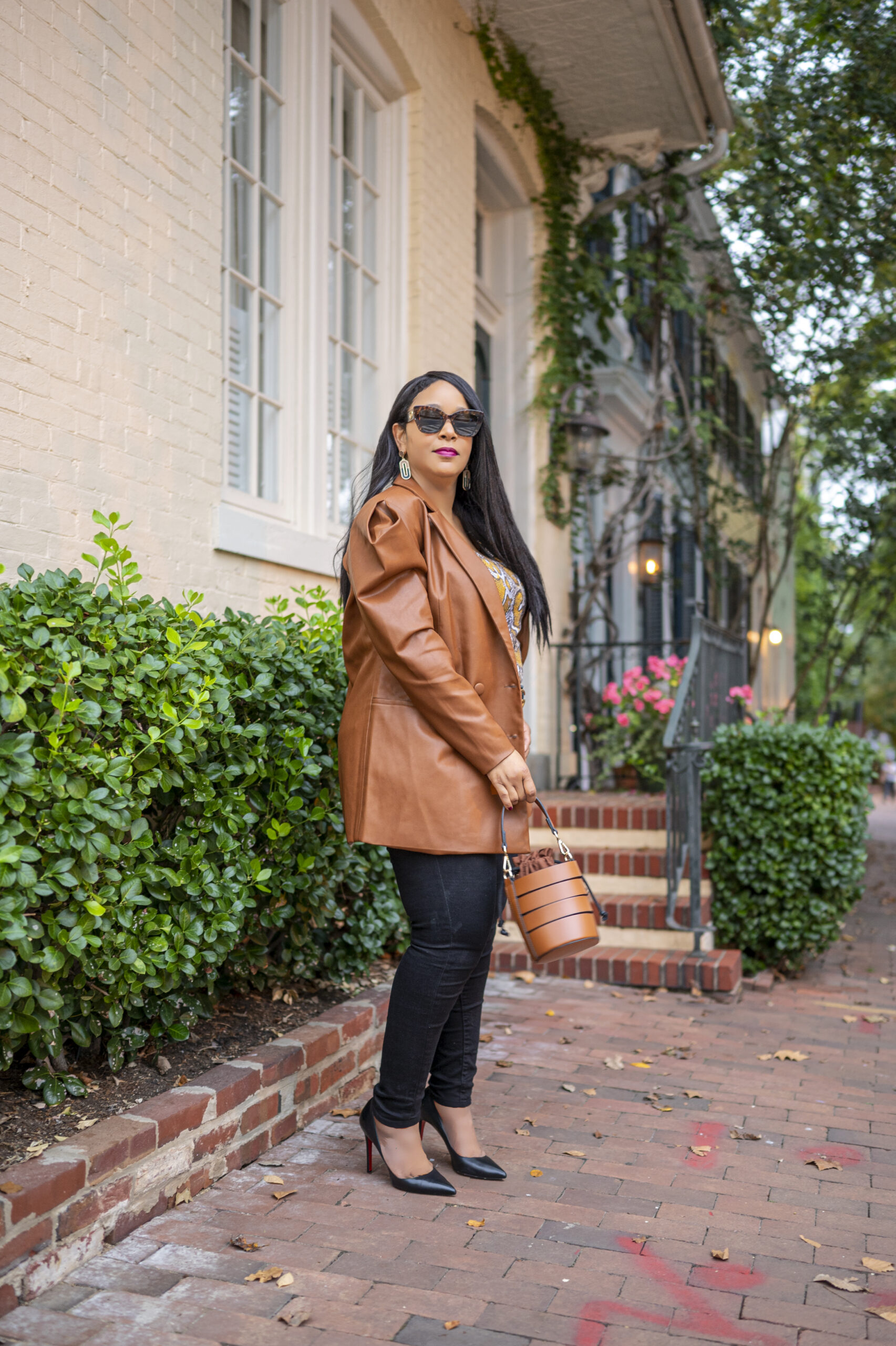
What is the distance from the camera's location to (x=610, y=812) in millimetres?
5648

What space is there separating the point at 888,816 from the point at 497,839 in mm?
22169

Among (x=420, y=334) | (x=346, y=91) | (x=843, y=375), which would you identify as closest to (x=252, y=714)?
(x=420, y=334)

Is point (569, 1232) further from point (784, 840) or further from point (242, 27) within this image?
point (242, 27)

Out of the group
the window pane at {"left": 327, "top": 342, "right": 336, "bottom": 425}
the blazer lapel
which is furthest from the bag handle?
the window pane at {"left": 327, "top": 342, "right": 336, "bottom": 425}

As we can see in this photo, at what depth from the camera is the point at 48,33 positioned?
3.01 meters

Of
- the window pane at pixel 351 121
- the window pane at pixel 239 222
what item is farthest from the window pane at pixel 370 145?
the window pane at pixel 239 222

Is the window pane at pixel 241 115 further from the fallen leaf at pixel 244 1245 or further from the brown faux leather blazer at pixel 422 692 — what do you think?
the fallen leaf at pixel 244 1245

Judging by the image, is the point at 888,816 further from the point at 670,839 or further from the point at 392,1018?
the point at 392,1018

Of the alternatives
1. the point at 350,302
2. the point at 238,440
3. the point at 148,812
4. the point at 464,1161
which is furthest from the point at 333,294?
the point at 464,1161

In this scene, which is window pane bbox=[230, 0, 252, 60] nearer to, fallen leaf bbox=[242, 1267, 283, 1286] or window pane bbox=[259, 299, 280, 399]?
window pane bbox=[259, 299, 280, 399]

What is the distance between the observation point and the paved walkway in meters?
1.91

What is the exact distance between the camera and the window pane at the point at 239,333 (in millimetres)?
4266

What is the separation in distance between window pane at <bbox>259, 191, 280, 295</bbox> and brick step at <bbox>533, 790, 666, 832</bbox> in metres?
2.79

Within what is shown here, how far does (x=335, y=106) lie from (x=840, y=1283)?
505cm
